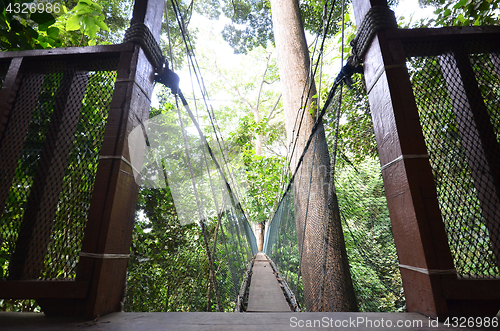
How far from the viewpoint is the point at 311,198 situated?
2.01m

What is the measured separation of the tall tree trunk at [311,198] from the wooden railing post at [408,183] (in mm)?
477

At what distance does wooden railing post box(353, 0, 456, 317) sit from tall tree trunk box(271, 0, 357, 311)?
48 centimetres

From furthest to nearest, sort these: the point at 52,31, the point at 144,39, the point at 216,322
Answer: the point at 52,31 → the point at 144,39 → the point at 216,322

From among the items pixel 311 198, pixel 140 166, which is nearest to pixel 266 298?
pixel 311 198

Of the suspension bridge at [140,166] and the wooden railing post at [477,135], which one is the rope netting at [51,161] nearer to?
the suspension bridge at [140,166]

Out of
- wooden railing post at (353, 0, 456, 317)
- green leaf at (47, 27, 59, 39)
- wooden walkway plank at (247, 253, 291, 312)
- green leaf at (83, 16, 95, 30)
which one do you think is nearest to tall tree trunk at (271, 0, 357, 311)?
wooden walkway plank at (247, 253, 291, 312)

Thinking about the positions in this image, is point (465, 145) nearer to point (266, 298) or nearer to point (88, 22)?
point (266, 298)

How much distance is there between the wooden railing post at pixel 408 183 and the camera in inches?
25.8

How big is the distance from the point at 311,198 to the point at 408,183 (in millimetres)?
1320

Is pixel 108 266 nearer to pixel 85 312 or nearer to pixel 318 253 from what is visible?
pixel 85 312

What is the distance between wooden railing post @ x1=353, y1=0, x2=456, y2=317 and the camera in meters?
0.66

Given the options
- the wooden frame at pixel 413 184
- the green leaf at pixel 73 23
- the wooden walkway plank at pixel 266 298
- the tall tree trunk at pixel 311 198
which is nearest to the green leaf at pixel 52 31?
the green leaf at pixel 73 23

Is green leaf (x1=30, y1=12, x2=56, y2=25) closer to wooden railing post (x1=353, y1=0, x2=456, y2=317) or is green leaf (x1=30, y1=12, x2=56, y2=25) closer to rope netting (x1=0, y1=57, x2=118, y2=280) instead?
rope netting (x1=0, y1=57, x2=118, y2=280)

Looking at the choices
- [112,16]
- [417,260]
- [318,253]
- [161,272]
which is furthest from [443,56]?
[112,16]
